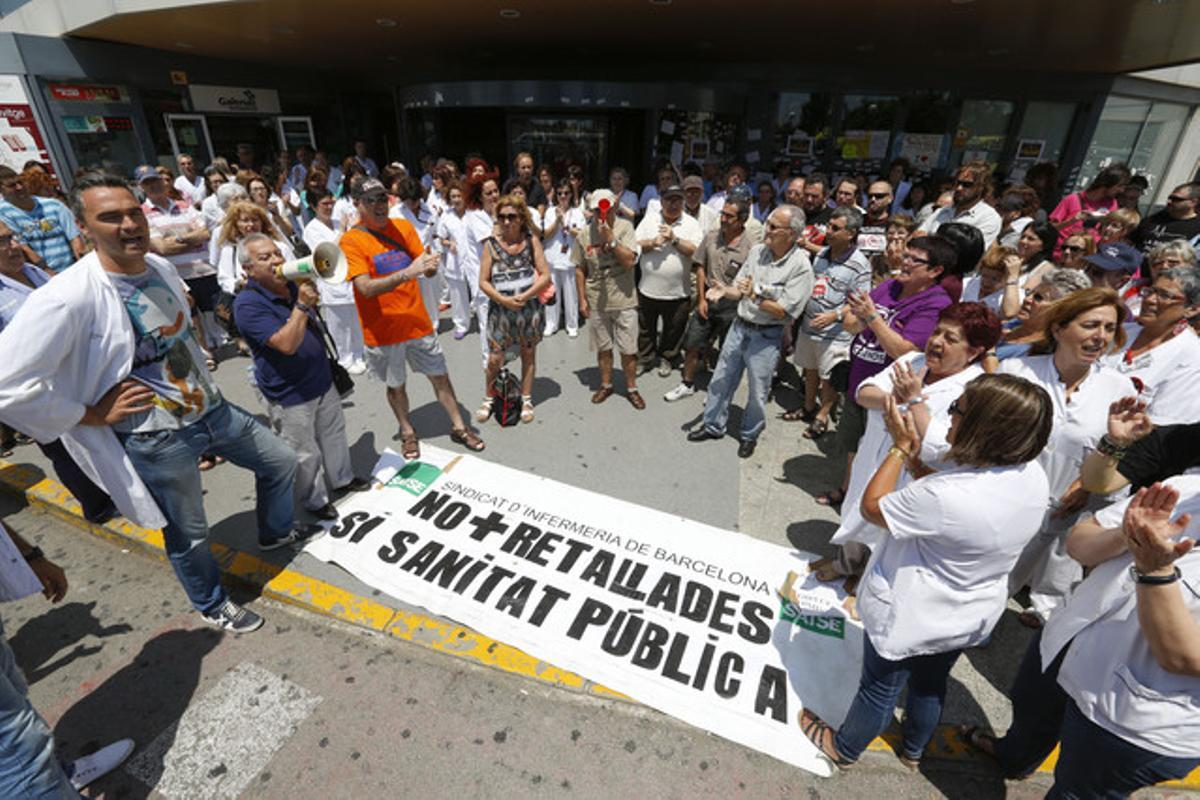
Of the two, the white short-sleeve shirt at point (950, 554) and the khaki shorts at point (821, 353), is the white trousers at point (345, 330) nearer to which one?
the khaki shorts at point (821, 353)

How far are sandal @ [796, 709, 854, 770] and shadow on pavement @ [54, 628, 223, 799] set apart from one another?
2869 millimetres

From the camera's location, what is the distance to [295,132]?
50.0ft

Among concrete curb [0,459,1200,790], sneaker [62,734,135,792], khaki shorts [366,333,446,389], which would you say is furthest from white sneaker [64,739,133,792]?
khaki shorts [366,333,446,389]

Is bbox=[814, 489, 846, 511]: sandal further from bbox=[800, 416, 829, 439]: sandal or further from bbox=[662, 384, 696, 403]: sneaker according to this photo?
bbox=[662, 384, 696, 403]: sneaker

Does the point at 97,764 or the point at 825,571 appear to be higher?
the point at 825,571

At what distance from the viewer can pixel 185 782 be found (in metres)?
2.33

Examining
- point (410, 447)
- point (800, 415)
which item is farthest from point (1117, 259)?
point (410, 447)

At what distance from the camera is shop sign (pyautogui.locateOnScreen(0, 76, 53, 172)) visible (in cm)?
999

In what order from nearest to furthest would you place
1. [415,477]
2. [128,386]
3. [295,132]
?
[128,386] → [415,477] → [295,132]

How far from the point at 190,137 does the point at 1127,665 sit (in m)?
17.5

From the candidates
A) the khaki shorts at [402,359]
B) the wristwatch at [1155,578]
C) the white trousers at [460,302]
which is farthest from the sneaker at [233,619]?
the white trousers at [460,302]

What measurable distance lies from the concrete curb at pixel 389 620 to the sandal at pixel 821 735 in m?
0.21

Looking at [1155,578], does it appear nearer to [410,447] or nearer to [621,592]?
[621,592]

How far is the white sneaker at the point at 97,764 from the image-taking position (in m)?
2.28
